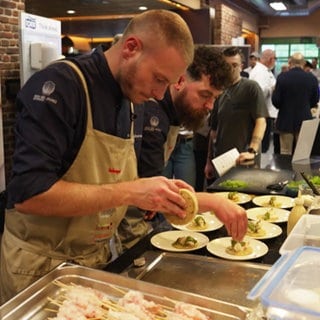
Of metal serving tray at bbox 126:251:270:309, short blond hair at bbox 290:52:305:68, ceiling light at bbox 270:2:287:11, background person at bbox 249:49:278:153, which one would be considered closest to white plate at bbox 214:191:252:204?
metal serving tray at bbox 126:251:270:309

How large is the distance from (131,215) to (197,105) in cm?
62

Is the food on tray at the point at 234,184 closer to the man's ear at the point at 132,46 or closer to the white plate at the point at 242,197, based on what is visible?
the white plate at the point at 242,197

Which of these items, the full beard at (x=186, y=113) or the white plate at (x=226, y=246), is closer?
the white plate at (x=226, y=246)

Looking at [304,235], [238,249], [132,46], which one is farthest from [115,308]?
[132,46]

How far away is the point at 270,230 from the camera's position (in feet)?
6.46

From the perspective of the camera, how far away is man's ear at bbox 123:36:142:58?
1.45 m

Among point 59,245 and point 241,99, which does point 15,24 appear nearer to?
point 241,99

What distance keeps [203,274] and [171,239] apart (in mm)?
335

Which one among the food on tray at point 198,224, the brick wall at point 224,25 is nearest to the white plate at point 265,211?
the food on tray at point 198,224

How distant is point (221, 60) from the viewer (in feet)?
7.37

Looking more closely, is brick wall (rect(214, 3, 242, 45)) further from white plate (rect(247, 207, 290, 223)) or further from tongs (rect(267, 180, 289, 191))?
white plate (rect(247, 207, 290, 223))

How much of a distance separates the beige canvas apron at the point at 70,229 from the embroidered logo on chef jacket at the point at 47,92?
127 mm

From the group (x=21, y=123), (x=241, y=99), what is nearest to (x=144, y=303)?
(x=21, y=123)

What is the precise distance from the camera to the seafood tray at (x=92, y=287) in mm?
1115
